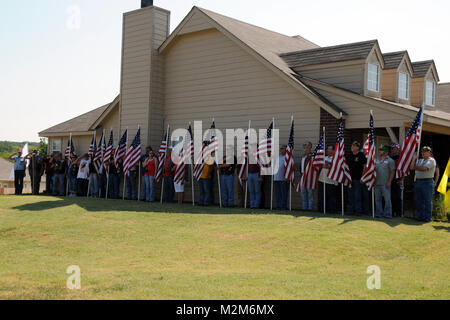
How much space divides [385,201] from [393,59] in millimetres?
7390

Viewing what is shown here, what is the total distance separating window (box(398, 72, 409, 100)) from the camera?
63.2ft

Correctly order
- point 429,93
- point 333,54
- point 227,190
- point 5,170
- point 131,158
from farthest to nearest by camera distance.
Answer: point 5,170 → point 429,93 → point 131,158 → point 333,54 → point 227,190

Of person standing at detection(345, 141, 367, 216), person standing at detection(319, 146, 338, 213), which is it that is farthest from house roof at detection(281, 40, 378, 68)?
person standing at detection(345, 141, 367, 216)

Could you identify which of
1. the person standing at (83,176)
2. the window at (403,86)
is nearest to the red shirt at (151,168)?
the person standing at (83,176)

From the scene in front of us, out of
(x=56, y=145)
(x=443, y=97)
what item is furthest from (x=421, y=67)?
(x=56, y=145)

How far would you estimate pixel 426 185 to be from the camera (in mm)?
13352

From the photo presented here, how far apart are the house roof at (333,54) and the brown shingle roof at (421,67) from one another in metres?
3.75

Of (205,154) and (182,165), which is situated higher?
(205,154)

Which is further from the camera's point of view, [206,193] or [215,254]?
[206,193]

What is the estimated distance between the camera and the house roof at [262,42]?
1734 cm

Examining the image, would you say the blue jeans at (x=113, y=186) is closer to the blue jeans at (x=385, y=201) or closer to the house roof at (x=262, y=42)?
the house roof at (x=262, y=42)

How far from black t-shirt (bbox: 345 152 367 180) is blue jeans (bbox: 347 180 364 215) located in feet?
0.60

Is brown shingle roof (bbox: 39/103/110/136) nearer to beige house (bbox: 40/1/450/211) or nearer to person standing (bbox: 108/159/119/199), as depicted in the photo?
beige house (bbox: 40/1/450/211)

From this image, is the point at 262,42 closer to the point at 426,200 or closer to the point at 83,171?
the point at 83,171
